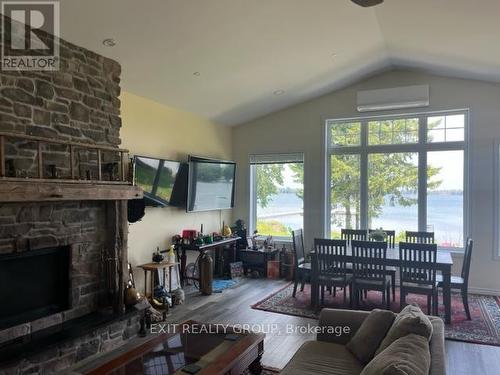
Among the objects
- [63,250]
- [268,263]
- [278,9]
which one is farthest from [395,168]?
[63,250]

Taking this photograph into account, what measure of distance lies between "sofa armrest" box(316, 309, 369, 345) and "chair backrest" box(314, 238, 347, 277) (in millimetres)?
1805

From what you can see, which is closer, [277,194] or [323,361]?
[323,361]

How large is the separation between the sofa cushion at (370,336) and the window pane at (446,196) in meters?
4.06

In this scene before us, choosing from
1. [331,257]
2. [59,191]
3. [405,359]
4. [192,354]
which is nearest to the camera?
[405,359]

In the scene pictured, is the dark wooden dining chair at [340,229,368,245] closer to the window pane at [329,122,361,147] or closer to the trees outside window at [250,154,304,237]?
the trees outside window at [250,154,304,237]

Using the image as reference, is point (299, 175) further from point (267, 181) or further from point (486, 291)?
point (486, 291)

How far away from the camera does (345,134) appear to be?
6.72 m

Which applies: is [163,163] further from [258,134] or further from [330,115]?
[330,115]

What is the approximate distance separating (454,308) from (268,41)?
4.28m

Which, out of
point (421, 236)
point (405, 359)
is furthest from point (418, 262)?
point (405, 359)

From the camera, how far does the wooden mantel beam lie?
9.19ft

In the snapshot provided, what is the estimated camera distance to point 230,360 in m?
2.59

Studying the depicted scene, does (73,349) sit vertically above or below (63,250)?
below

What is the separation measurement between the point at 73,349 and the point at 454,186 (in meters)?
5.83
